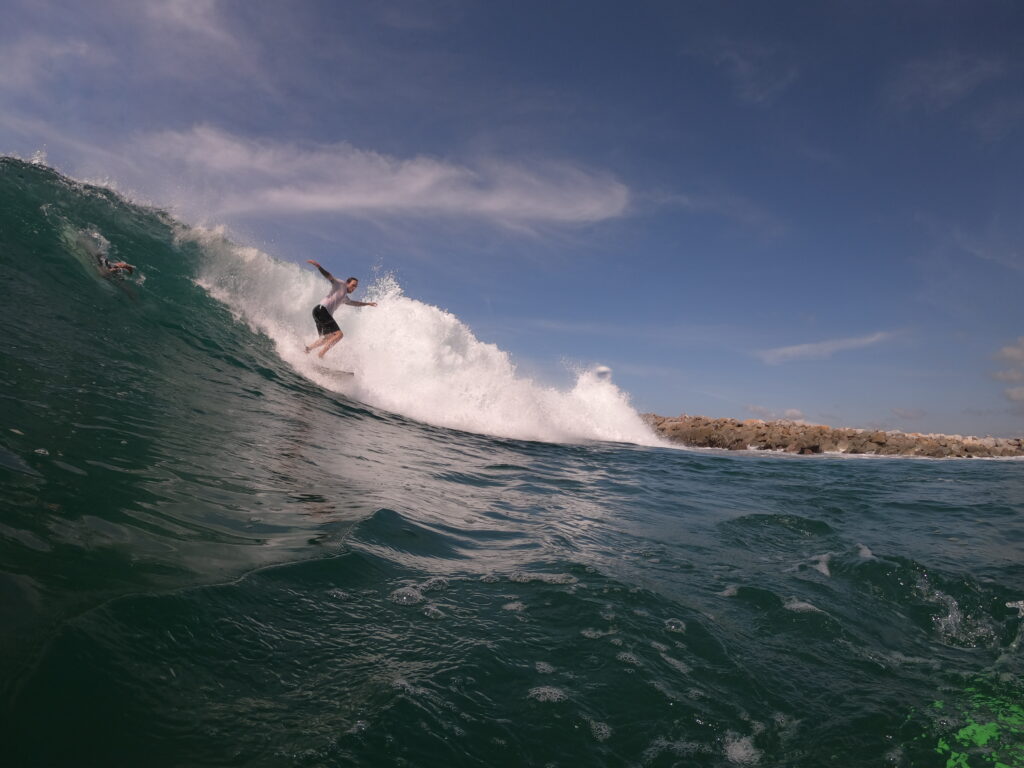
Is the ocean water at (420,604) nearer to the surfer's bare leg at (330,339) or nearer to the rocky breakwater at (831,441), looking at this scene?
the surfer's bare leg at (330,339)

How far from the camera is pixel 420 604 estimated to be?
3150mm

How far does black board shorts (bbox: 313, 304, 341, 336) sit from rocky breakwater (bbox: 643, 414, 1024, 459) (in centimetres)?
2127

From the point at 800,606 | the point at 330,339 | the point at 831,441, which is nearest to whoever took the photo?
the point at 800,606

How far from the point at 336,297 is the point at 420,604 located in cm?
1168

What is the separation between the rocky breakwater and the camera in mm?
25828

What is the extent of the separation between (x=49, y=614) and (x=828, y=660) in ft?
13.2

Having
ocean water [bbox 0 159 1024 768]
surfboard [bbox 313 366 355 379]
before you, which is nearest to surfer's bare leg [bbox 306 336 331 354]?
surfboard [bbox 313 366 355 379]

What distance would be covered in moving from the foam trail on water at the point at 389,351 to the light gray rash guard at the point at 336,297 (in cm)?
152

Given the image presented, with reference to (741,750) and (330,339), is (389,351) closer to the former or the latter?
(330,339)

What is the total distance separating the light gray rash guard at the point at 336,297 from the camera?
13.4 metres

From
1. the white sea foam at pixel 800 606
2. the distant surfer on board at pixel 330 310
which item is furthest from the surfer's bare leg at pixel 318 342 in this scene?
the white sea foam at pixel 800 606

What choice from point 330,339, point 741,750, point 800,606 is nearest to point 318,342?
point 330,339

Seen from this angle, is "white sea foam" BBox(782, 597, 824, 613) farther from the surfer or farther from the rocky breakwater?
the rocky breakwater

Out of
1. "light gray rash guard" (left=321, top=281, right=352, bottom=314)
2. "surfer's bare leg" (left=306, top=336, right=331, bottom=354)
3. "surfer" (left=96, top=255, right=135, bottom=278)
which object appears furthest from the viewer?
"surfer's bare leg" (left=306, top=336, right=331, bottom=354)
